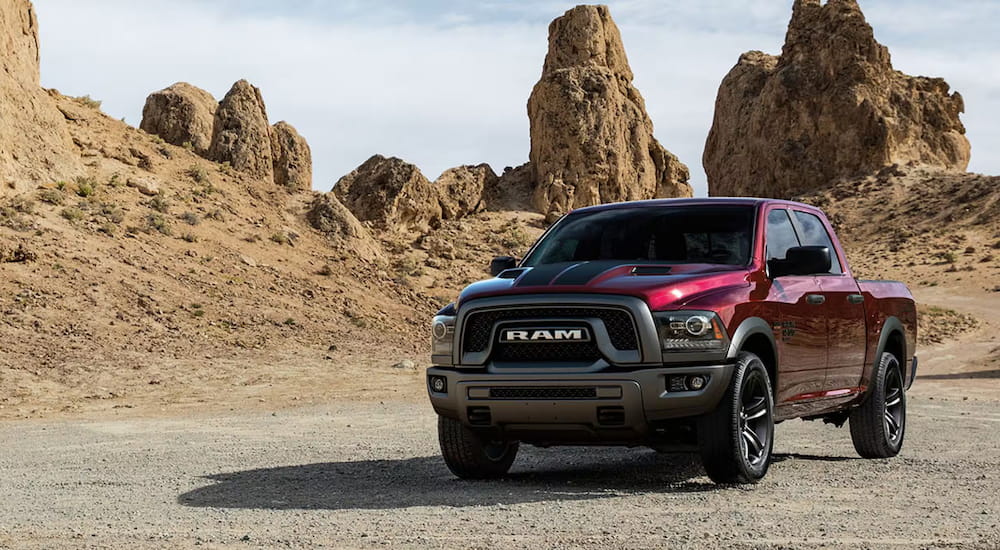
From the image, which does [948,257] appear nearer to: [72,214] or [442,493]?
[72,214]

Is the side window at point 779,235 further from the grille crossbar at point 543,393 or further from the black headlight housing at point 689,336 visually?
the grille crossbar at point 543,393

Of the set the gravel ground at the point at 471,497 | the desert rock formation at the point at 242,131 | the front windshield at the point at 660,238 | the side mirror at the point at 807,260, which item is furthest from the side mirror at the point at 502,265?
the desert rock formation at the point at 242,131

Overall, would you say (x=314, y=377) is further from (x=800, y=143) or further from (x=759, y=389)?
(x=800, y=143)

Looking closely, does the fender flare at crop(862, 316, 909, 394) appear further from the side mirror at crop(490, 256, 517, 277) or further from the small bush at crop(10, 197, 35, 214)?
the small bush at crop(10, 197, 35, 214)

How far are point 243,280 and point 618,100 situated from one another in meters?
32.8

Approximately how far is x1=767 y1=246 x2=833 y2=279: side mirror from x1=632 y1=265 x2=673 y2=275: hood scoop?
0.96m

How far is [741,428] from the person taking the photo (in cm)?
852

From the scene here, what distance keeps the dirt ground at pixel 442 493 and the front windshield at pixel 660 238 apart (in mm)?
1723

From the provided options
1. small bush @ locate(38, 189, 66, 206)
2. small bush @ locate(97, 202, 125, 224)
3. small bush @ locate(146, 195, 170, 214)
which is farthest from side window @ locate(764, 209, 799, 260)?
small bush @ locate(146, 195, 170, 214)

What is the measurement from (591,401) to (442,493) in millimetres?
1356

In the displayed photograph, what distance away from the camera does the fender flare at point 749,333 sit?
27.5 ft

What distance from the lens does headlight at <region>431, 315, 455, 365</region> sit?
8.94 m

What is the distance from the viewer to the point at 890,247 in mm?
70750

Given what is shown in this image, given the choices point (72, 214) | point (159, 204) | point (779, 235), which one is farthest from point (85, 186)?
point (779, 235)
